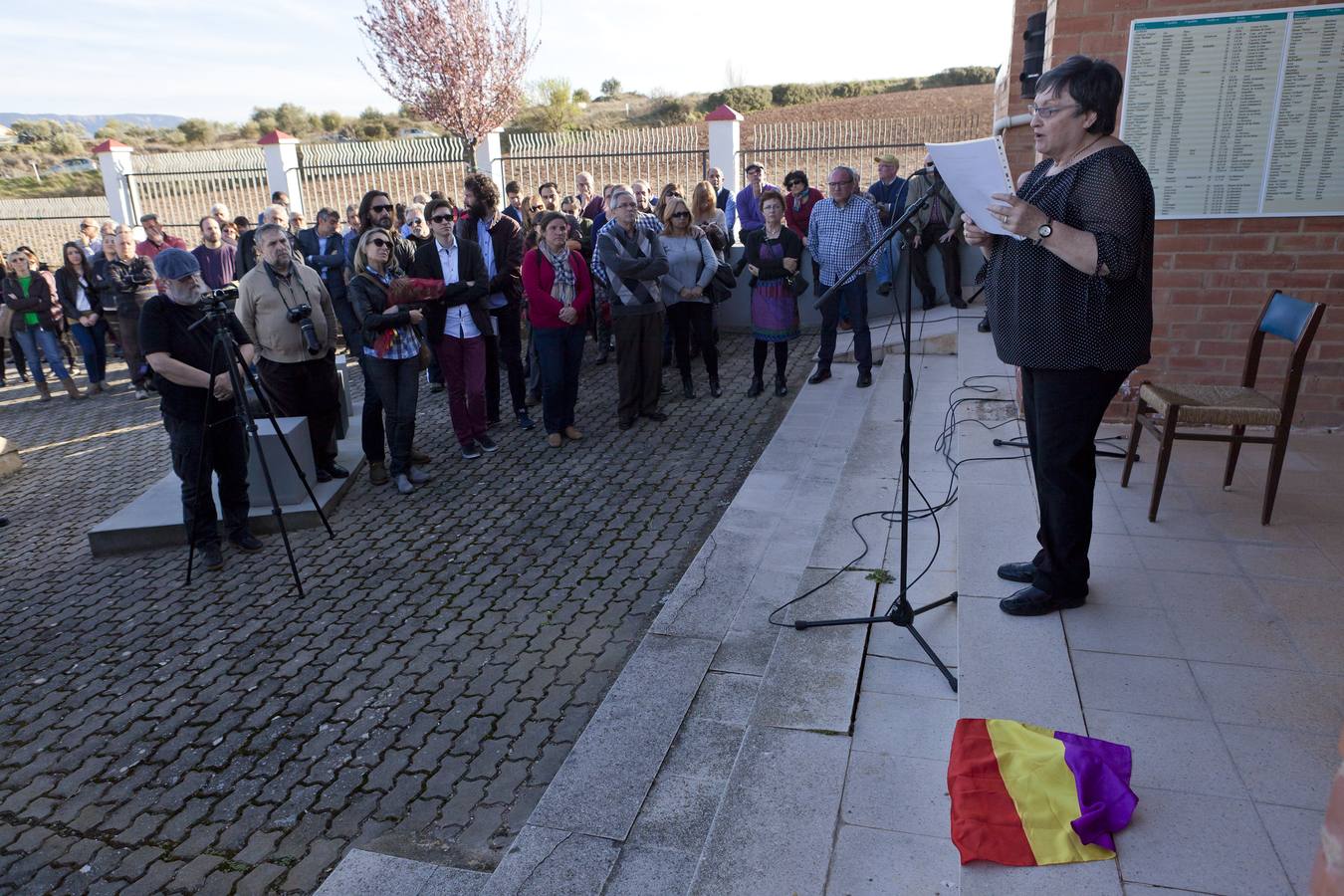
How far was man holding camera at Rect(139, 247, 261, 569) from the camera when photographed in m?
5.04

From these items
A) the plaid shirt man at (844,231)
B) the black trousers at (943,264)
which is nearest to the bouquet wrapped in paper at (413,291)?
the plaid shirt man at (844,231)

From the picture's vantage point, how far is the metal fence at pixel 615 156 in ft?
54.2

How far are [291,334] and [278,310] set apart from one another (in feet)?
0.58

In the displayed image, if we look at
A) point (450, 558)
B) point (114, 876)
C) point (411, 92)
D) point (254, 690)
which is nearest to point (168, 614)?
point (254, 690)

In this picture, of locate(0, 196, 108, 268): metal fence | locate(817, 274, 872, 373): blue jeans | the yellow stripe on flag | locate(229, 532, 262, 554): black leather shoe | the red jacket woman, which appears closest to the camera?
the yellow stripe on flag

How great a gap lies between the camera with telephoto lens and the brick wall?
4.79 m

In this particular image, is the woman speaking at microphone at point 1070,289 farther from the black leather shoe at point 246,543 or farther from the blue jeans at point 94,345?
the blue jeans at point 94,345

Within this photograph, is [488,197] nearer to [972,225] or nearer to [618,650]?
[618,650]

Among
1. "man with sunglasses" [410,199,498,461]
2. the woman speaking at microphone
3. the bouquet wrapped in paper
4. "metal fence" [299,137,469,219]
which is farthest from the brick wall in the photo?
"metal fence" [299,137,469,219]

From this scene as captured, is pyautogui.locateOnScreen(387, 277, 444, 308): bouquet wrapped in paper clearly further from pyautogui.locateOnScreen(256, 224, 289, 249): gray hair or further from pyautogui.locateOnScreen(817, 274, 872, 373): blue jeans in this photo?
pyautogui.locateOnScreen(817, 274, 872, 373): blue jeans

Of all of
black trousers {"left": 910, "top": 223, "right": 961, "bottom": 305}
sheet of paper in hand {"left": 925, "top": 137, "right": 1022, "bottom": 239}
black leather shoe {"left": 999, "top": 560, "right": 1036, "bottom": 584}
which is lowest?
black leather shoe {"left": 999, "top": 560, "right": 1036, "bottom": 584}

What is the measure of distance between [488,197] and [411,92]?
18699mm

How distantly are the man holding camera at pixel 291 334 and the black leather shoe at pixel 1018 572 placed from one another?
4315 millimetres

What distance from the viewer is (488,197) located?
777 centimetres
